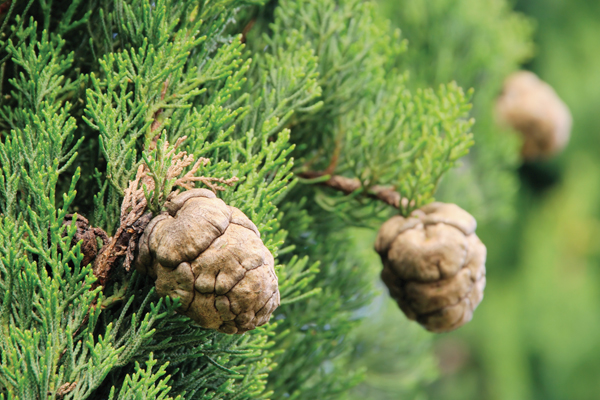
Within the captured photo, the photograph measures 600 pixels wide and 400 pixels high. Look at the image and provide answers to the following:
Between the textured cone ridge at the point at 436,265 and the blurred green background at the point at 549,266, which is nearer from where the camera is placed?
the textured cone ridge at the point at 436,265

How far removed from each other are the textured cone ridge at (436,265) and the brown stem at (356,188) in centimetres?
7

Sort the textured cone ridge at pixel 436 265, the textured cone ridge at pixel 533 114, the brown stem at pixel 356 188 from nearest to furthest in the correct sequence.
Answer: the textured cone ridge at pixel 436 265, the brown stem at pixel 356 188, the textured cone ridge at pixel 533 114

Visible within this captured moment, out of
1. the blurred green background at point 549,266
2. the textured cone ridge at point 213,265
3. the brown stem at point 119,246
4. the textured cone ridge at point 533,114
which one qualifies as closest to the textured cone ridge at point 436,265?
the textured cone ridge at point 213,265

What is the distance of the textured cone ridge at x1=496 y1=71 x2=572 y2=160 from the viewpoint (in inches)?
77.4

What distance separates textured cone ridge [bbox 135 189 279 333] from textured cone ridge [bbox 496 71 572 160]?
1.53m

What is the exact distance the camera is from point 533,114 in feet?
6.46

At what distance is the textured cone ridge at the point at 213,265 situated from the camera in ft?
2.34

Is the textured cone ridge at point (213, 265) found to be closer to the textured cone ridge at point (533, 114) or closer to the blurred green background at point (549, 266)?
the textured cone ridge at point (533, 114)

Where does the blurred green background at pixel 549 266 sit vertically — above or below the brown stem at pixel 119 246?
below

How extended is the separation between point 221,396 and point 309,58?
25.7 inches

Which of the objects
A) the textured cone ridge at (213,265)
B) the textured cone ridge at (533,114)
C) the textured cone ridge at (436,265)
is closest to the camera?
the textured cone ridge at (213,265)

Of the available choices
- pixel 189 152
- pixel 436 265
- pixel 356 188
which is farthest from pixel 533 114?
pixel 189 152

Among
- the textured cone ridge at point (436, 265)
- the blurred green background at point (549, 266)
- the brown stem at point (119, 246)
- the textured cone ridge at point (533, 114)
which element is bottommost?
the blurred green background at point (549, 266)

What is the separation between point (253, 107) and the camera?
1034 mm
